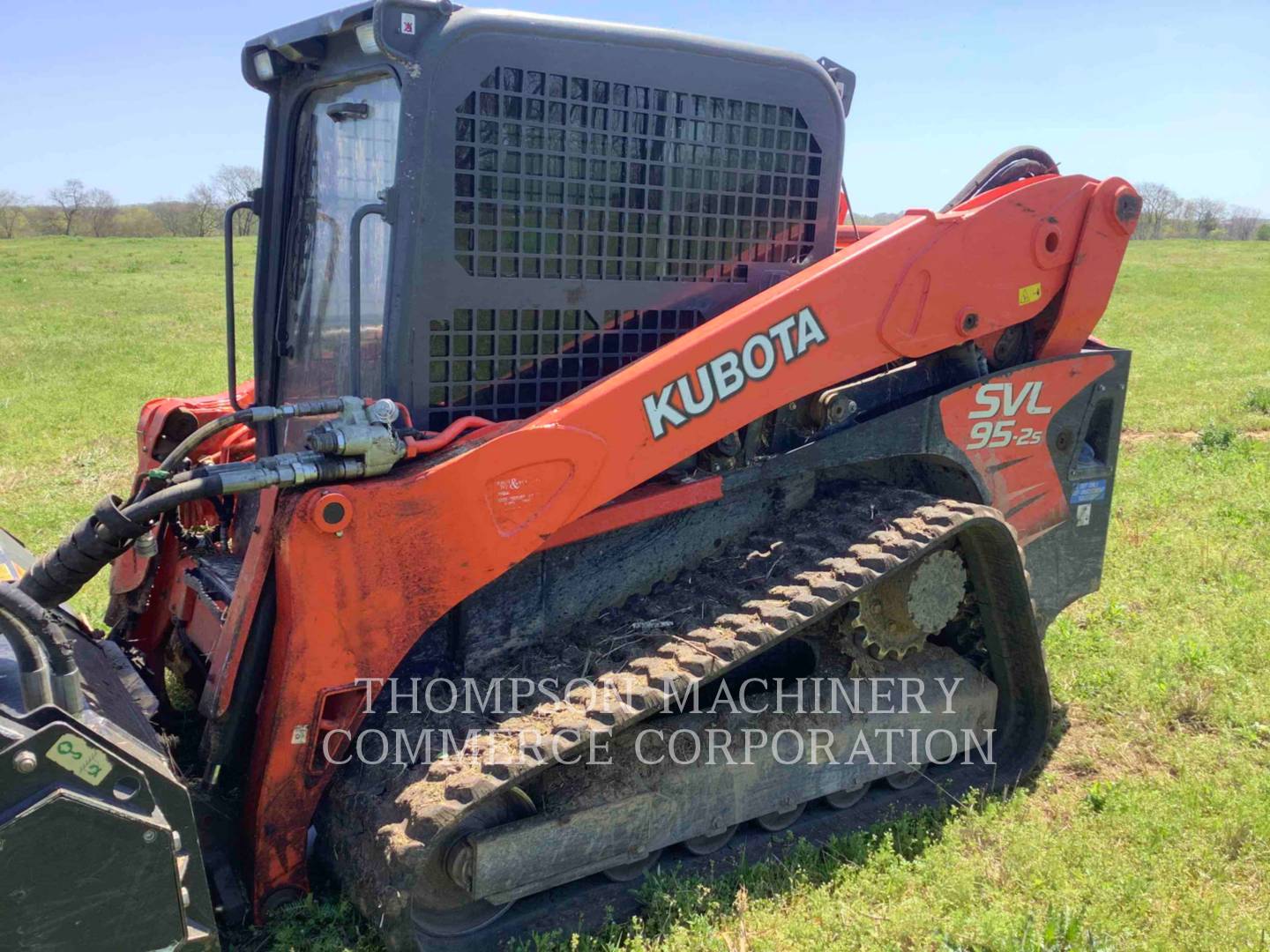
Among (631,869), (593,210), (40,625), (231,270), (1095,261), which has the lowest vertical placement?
(631,869)

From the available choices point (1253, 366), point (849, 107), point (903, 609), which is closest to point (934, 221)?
point (849, 107)

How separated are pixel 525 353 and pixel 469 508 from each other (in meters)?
0.65

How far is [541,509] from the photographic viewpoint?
10.8 feet

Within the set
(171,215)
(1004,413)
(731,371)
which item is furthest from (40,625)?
(171,215)

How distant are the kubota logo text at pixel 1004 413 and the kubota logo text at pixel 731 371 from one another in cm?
93

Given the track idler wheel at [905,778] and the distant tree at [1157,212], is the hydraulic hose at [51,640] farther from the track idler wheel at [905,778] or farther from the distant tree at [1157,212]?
the distant tree at [1157,212]

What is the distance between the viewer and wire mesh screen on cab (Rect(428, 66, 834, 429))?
11.1 feet

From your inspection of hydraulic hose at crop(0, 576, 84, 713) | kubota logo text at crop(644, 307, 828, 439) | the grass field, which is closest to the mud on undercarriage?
the grass field

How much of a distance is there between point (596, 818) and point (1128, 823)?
2002 mm

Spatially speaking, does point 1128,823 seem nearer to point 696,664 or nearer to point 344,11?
point 696,664

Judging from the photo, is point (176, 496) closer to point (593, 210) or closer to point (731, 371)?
point (593, 210)

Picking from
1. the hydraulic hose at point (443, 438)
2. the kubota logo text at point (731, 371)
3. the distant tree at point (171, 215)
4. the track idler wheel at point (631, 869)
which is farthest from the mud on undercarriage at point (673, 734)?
the distant tree at point (171, 215)

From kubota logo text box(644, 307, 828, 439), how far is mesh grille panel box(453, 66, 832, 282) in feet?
1.40

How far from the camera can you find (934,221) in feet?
13.0
